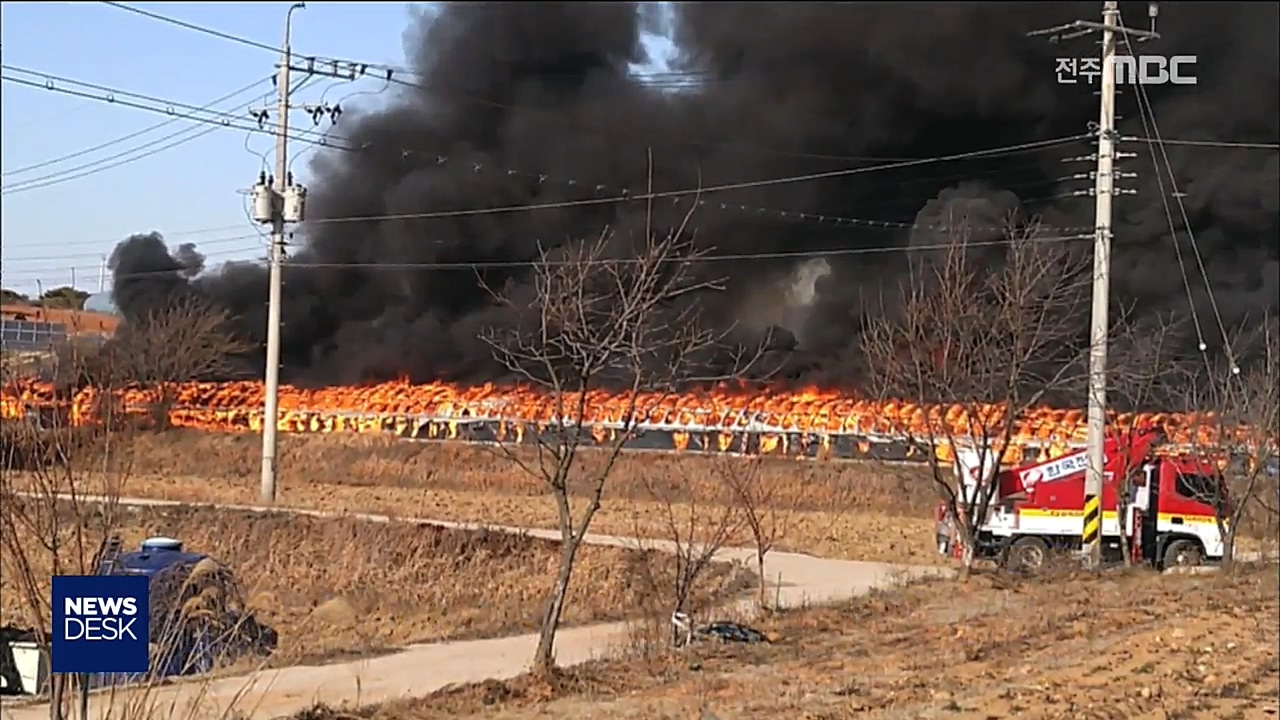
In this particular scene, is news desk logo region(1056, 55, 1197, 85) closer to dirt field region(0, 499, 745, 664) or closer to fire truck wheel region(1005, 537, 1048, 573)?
fire truck wheel region(1005, 537, 1048, 573)

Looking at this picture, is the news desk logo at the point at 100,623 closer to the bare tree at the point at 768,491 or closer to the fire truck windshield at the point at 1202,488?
the bare tree at the point at 768,491

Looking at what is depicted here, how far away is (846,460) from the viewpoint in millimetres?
37031

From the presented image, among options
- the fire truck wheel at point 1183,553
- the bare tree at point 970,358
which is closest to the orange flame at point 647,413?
the bare tree at point 970,358

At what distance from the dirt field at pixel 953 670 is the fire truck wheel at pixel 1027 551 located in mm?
5478

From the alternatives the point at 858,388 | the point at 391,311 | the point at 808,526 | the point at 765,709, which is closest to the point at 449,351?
the point at 391,311

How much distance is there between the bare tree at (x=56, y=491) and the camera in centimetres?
907

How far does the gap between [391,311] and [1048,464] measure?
32898 mm

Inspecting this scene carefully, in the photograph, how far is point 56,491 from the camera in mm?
9312

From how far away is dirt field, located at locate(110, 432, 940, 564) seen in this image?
30062mm

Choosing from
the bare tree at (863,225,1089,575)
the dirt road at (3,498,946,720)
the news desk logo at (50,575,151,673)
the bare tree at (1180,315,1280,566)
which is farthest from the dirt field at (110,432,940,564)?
the news desk logo at (50,575,151,673)

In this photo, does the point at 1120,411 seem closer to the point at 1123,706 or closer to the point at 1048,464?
the point at 1048,464

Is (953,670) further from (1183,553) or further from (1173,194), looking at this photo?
(1173,194)

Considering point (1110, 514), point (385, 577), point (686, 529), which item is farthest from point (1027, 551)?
point (385, 577)

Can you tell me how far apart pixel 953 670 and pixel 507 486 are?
2670 cm
